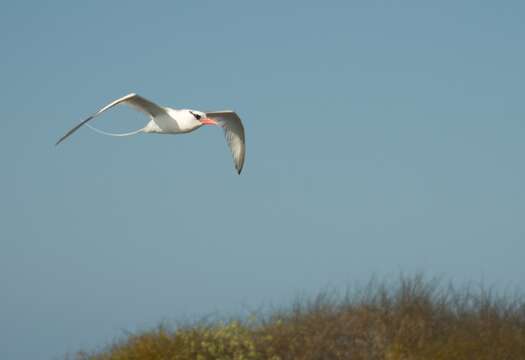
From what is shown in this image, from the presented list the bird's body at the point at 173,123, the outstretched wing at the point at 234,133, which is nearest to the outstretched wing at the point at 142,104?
the bird's body at the point at 173,123

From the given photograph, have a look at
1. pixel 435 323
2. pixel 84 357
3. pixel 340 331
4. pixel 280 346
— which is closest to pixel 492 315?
pixel 435 323

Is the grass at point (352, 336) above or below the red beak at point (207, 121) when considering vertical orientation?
below

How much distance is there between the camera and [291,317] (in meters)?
8.93

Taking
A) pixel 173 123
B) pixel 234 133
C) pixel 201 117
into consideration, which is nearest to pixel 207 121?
pixel 201 117

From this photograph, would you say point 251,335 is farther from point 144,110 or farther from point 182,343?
point 144,110

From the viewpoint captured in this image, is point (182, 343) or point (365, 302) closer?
point (182, 343)

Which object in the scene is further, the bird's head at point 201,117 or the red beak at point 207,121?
the red beak at point 207,121

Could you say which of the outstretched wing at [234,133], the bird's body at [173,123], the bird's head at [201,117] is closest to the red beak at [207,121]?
the bird's head at [201,117]

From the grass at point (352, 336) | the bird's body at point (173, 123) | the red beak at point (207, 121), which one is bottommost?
the grass at point (352, 336)

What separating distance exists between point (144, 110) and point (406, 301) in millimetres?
3998

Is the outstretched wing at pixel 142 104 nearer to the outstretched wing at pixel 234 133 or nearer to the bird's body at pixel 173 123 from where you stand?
the bird's body at pixel 173 123

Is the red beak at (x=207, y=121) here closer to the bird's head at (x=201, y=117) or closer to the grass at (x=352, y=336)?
the bird's head at (x=201, y=117)

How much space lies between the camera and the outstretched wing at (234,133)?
37.5 ft

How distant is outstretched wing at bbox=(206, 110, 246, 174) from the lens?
11422 mm
